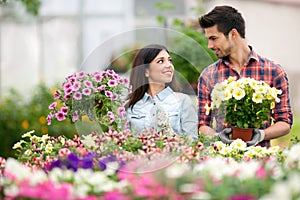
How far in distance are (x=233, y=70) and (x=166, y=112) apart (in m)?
0.84

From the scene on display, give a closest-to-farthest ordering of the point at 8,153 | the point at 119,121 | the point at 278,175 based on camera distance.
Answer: the point at 278,175 < the point at 119,121 < the point at 8,153

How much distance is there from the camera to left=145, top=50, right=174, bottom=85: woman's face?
371 centimetres

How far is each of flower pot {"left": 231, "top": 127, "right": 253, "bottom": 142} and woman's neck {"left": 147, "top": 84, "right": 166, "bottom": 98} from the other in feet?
1.97

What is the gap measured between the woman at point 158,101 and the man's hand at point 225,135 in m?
0.31

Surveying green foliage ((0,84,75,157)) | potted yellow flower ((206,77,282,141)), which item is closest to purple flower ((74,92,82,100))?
potted yellow flower ((206,77,282,141))

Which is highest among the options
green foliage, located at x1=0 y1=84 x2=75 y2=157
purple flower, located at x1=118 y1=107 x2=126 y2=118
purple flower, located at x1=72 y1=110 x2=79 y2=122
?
purple flower, located at x1=118 y1=107 x2=126 y2=118

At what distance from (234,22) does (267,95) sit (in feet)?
1.78

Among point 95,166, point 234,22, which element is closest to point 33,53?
point 234,22

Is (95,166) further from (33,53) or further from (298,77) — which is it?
(298,77)

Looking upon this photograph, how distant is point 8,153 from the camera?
26.0 ft

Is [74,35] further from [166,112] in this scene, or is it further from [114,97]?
[166,112]

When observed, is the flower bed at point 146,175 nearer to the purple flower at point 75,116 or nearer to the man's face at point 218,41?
the purple flower at point 75,116

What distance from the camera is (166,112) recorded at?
3645 mm

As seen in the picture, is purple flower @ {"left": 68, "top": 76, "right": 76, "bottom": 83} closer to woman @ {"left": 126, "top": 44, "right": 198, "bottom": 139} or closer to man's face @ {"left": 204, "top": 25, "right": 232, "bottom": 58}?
woman @ {"left": 126, "top": 44, "right": 198, "bottom": 139}
